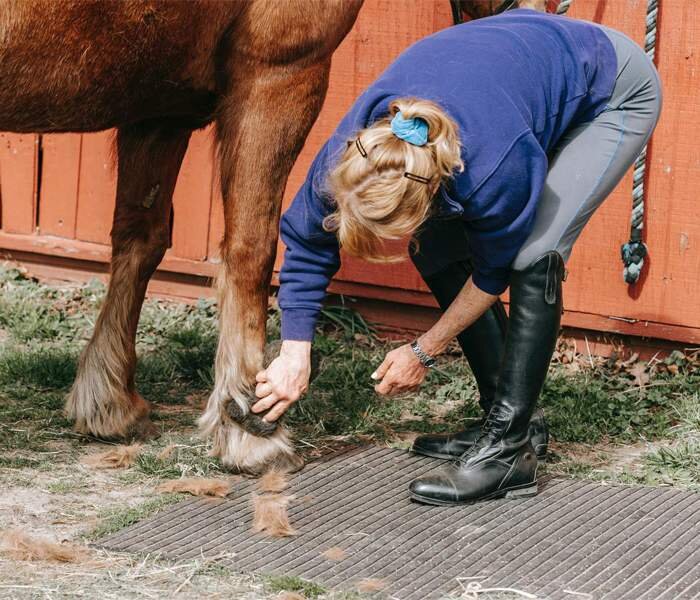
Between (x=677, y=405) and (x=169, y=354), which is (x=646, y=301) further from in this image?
(x=169, y=354)

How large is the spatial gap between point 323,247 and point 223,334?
1.66 feet

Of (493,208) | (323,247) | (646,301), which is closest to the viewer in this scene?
(493,208)

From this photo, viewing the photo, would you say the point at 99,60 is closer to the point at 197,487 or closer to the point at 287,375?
the point at 287,375

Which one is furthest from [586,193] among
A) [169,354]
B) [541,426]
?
[169,354]

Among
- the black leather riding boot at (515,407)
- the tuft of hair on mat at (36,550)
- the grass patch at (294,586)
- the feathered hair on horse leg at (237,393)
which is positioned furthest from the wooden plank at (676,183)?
the tuft of hair on mat at (36,550)

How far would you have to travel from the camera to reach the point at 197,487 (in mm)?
3107

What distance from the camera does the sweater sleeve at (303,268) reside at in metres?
2.90

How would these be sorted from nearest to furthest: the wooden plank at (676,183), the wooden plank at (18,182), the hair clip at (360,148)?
the hair clip at (360,148) → the wooden plank at (676,183) → the wooden plank at (18,182)

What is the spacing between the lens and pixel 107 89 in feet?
9.80

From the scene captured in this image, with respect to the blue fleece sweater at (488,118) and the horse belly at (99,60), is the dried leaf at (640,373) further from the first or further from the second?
the horse belly at (99,60)

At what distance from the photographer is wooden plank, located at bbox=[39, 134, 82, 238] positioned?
17.4 feet

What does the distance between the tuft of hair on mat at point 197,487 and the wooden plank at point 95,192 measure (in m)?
2.41

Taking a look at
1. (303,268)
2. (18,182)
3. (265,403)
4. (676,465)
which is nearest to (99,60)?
(303,268)

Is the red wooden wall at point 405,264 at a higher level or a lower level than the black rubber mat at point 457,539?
higher
